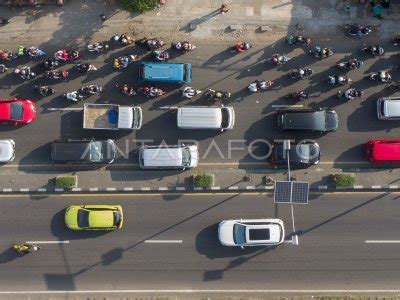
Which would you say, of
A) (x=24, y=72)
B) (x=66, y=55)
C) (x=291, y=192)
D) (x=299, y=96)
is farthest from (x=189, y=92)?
(x=24, y=72)

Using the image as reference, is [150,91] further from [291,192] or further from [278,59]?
[291,192]

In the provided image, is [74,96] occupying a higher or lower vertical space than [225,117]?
higher

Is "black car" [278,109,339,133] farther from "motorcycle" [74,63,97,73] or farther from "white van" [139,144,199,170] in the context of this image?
Answer: "motorcycle" [74,63,97,73]

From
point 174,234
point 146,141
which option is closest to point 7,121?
point 146,141

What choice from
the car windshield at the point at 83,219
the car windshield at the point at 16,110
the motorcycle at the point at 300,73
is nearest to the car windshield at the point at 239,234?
the car windshield at the point at 83,219

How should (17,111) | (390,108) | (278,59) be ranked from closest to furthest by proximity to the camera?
(390,108)
(17,111)
(278,59)

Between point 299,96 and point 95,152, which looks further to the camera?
point 299,96

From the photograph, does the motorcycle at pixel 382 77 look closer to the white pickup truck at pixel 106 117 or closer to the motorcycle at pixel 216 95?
the motorcycle at pixel 216 95

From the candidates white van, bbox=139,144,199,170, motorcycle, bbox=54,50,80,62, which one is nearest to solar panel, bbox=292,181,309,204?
white van, bbox=139,144,199,170
